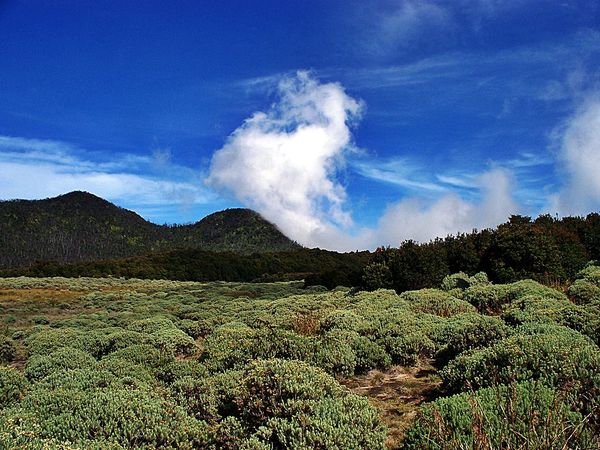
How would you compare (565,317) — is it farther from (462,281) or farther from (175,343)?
(462,281)

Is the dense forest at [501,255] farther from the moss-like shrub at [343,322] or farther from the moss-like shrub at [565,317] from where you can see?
the moss-like shrub at [343,322]

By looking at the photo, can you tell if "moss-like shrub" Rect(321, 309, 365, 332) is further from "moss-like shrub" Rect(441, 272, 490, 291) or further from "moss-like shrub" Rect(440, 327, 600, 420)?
"moss-like shrub" Rect(441, 272, 490, 291)

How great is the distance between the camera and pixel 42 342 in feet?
42.7

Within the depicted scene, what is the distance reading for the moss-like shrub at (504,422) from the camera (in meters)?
3.56

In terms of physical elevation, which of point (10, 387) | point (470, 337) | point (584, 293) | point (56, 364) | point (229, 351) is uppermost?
point (584, 293)

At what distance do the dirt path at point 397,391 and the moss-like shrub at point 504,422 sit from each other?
103 cm

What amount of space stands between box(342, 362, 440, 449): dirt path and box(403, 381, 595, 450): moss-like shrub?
1033mm

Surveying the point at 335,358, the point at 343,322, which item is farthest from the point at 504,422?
the point at 343,322

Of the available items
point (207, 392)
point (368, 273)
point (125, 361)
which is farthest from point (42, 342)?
point (368, 273)

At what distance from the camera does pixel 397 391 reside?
725 cm

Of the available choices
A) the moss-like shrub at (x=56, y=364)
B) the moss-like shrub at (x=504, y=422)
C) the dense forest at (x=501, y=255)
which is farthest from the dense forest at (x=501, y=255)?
the moss-like shrub at (x=56, y=364)

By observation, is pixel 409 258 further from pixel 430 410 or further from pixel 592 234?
pixel 430 410

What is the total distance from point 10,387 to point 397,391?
21.4 feet

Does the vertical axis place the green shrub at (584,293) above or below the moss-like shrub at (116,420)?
above
